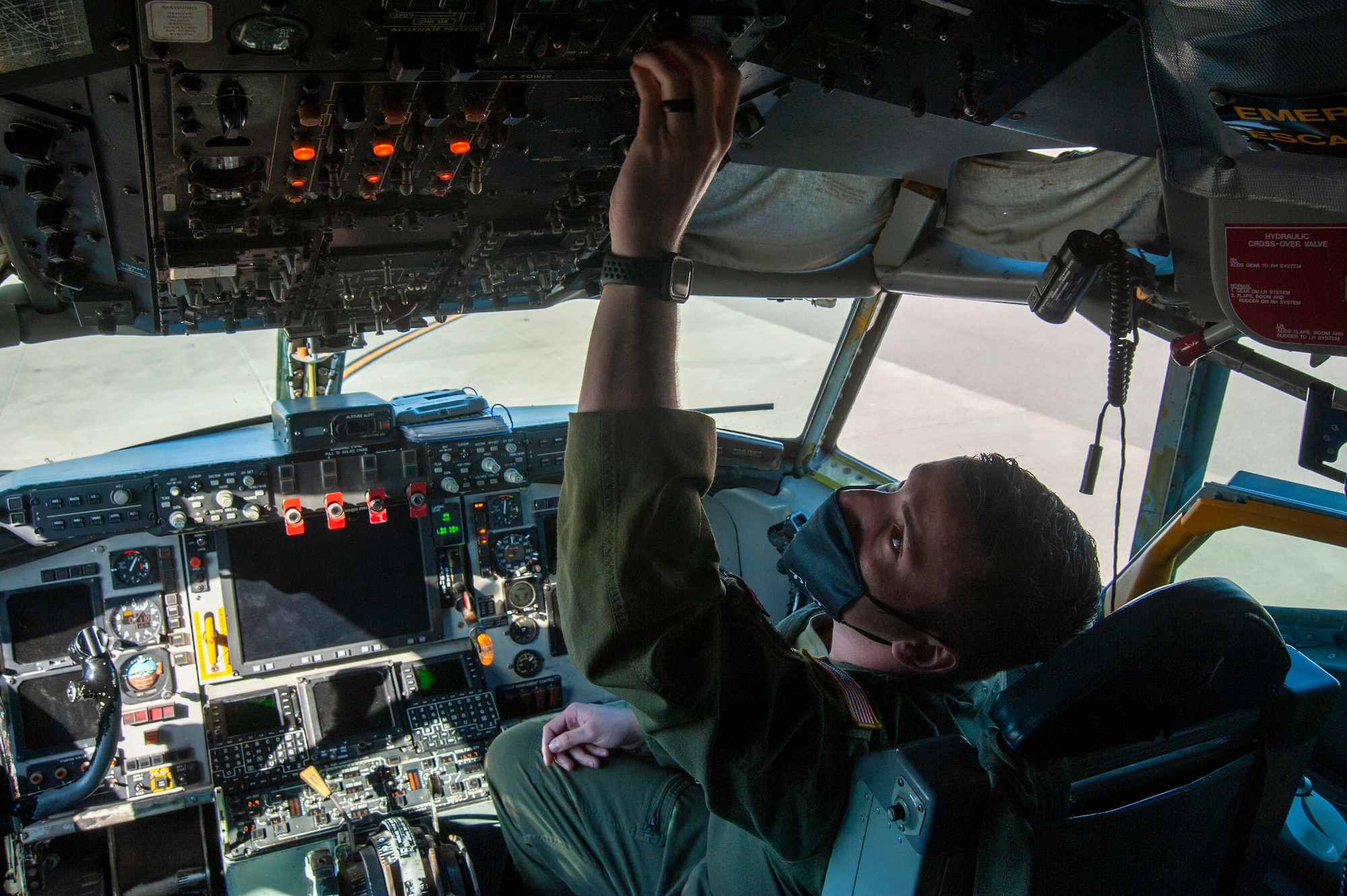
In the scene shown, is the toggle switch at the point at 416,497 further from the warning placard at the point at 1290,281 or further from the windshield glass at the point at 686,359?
the warning placard at the point at 1290,281

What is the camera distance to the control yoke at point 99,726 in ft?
9.10

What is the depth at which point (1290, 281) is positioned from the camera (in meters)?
1.47

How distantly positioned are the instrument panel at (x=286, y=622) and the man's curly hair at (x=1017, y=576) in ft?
7.35

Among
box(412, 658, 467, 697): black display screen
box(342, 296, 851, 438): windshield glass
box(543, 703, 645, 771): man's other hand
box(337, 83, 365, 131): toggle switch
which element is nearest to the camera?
box(337, 83, 365, 131): toggle switch

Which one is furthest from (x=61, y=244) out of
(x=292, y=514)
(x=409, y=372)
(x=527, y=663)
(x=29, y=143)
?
(x=409, y=372)

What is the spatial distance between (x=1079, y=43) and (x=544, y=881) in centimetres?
196

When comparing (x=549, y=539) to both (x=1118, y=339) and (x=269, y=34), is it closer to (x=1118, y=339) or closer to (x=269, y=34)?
(x=1118, y=339)

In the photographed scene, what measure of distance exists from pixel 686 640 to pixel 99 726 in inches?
101

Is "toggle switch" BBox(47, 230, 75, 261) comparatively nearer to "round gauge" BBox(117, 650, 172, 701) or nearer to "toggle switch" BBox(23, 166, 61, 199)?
"toggle switch" BBox(23, 166, 61, 199)

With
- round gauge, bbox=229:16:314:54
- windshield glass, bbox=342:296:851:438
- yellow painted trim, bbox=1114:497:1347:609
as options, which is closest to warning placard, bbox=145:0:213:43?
round gauge, bbox=229:16:314:54

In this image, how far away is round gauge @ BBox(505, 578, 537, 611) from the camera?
11.8ft

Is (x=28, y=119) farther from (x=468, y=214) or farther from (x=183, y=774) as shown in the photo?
(x=183, y=774)

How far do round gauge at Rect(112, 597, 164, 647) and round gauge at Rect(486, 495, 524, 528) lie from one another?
45.9 inches

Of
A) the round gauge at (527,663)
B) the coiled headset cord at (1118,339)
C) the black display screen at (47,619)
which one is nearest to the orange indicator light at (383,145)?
the coiled headset cord at (1118,339)
